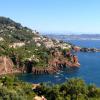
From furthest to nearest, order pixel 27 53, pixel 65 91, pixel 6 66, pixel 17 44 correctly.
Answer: pixel 17 44, pixel 27 53, pixel 6 66, pixel 65 91

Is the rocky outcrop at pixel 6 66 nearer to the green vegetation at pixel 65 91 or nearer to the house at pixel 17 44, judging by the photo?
the house at pixel 17 44

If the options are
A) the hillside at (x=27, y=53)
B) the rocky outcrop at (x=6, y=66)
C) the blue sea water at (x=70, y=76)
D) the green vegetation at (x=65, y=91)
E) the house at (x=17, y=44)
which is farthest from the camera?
the house at (x=17, y=44)

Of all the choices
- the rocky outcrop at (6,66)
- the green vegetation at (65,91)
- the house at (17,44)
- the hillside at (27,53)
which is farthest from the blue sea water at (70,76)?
the green vegetation at (65,91)

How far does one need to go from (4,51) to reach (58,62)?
60.5 feet

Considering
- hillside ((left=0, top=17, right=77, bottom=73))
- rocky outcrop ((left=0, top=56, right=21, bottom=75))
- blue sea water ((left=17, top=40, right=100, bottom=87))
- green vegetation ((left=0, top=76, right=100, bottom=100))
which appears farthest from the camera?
hillside ((left=0, top=17, right=77, bottom=73))

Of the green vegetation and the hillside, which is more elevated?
the green vegetation

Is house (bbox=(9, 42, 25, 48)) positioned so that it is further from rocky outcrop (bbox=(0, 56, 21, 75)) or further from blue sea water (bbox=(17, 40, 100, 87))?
blue sea water (bbox=(17, 40, 100, 87))

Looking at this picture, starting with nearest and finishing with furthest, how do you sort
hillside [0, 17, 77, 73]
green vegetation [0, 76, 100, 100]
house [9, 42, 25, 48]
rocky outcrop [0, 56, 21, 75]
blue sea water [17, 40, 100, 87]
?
green vegetation [0, 76, 100, 100] → blue sea water [17, 40, 100, 87] → rocky outcrop [0, 56, 21, 75] → hillside [0, 17, 77, 73] → house [9, 42, 25, 48]

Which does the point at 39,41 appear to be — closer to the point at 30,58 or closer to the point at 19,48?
the point at 19,48

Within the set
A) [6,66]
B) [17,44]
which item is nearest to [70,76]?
[6,66]

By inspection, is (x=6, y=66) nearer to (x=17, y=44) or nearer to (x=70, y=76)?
(x=70, y=76)

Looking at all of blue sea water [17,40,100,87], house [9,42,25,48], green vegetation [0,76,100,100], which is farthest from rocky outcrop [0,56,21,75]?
green vegetation [0,76,100,100]

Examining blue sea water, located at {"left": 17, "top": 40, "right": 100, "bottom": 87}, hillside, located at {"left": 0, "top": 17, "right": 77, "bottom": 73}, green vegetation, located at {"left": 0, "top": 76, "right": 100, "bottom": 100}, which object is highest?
green vegetation, located at {"left": 0, "top": 76, "right": 100, "bottom": 100}

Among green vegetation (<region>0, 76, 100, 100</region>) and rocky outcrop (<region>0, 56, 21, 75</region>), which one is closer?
green vegetation (<region>0, 76, 100, 100</region>)
